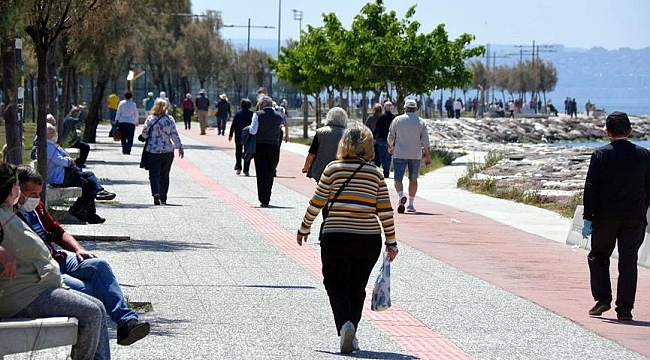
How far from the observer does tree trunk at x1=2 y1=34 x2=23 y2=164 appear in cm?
1285

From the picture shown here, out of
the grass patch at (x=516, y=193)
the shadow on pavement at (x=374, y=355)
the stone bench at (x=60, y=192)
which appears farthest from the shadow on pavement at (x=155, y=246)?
the grass patch at (x=516, y=193)

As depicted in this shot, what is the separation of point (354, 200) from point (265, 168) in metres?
11.5

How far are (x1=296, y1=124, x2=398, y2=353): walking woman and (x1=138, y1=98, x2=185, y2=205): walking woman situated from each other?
11.3 m

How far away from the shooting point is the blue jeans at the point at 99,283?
837cm

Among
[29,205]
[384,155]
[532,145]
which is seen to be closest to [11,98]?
[29,205]

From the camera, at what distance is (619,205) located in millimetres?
11148

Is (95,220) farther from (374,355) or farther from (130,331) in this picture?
(130,331)

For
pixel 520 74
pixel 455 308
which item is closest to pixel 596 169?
pixel 455 308

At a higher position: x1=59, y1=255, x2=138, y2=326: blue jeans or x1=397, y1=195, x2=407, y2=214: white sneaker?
x1=59, y1=255, x2=138, y2=326: blue jeans

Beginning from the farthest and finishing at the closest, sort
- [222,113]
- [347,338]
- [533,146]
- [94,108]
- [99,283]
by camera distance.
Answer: [533,146]
[222,113]
[94,108]
[347,338]
[99,283]

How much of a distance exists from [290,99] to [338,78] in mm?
63469

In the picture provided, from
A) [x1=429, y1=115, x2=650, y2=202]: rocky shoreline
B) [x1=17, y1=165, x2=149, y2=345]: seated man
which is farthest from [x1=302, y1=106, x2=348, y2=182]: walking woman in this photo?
[x1=429, y1=115, x2=650, y2=202]: rocky shoreline

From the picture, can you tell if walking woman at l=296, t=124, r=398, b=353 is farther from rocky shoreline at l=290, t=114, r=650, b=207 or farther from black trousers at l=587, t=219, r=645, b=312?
rocky shoreline at l=290, t=114, r=650, b=207

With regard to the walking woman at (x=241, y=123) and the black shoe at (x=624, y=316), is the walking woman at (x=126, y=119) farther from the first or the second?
the black shoe at (x=624, y=316)
